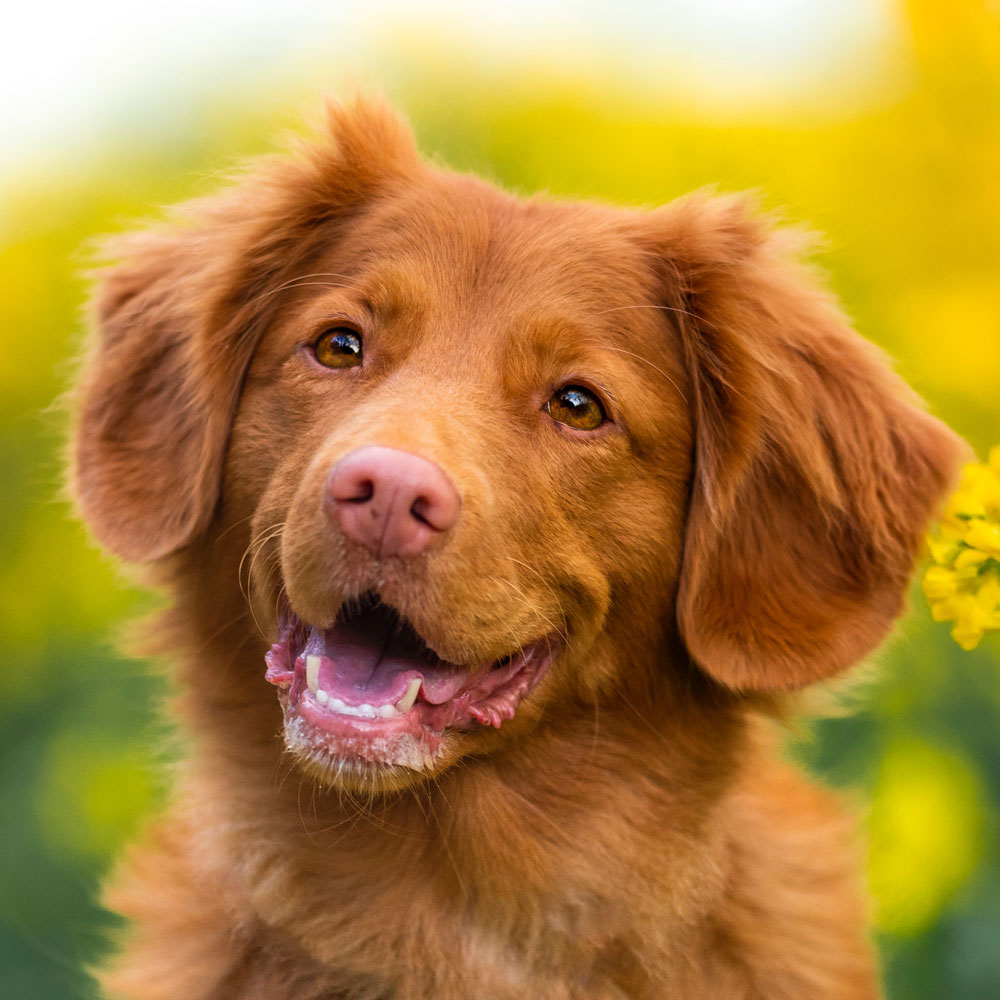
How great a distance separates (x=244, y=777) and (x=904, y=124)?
3750mm

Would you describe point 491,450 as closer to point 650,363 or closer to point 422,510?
point 422,510

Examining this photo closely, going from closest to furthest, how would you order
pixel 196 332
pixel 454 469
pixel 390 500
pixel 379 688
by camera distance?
pixel 390 500 → pixel 454 469 → pixel 379 688 → pixel 196 332

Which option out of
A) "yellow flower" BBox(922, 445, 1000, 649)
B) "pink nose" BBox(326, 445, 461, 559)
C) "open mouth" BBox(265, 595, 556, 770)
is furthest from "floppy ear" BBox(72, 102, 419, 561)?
"yellow flower" BBox(922, 445, 1000, 649)

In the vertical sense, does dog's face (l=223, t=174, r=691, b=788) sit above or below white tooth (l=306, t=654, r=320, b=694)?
above

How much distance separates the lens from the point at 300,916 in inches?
126

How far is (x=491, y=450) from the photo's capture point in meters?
2.93

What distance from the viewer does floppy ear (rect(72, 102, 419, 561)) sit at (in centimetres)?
339

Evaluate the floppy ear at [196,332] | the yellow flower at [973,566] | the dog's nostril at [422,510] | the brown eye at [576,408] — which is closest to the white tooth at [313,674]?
the dog's nostril at [422,510]

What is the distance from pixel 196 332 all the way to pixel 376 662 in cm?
107

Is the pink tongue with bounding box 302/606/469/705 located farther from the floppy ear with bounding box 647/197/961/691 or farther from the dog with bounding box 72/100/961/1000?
the floppy ear with bounding box 647/197/961/691

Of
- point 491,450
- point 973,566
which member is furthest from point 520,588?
point 973,566

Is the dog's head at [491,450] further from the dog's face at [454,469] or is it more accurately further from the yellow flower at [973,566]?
the yellow flower at [973,566]

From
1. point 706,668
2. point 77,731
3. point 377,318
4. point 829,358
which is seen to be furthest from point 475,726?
point 77,731

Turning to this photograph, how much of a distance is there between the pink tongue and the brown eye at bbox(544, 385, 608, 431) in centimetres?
61
